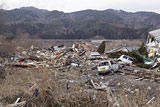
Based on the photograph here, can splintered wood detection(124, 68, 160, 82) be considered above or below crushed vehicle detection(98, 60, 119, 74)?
below

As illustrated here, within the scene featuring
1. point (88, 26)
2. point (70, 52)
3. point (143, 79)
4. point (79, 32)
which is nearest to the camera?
point (143, 79)

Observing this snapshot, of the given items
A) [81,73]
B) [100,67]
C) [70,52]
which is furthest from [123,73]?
[70,52]

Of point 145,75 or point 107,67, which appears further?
point 107,67

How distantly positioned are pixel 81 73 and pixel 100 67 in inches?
73.1

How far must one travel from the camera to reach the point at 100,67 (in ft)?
42.7

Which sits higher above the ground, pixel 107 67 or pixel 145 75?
pixel 107 67

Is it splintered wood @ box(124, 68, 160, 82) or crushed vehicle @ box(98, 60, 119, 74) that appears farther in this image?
crushed vehicle @ box(98, 60, 119, 74)

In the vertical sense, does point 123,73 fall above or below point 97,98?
below

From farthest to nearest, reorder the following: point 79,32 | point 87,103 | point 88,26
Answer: point 88,26 < point 79,32 < point 87,103

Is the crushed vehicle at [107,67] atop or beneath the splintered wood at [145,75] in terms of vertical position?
atop

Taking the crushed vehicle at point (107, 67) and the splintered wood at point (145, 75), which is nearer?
the splintered wood at point (145, 75)

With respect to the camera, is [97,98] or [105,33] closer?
[97,98]

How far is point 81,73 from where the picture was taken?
14109 millimetres

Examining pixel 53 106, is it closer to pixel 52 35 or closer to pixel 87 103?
pixel 87 103
